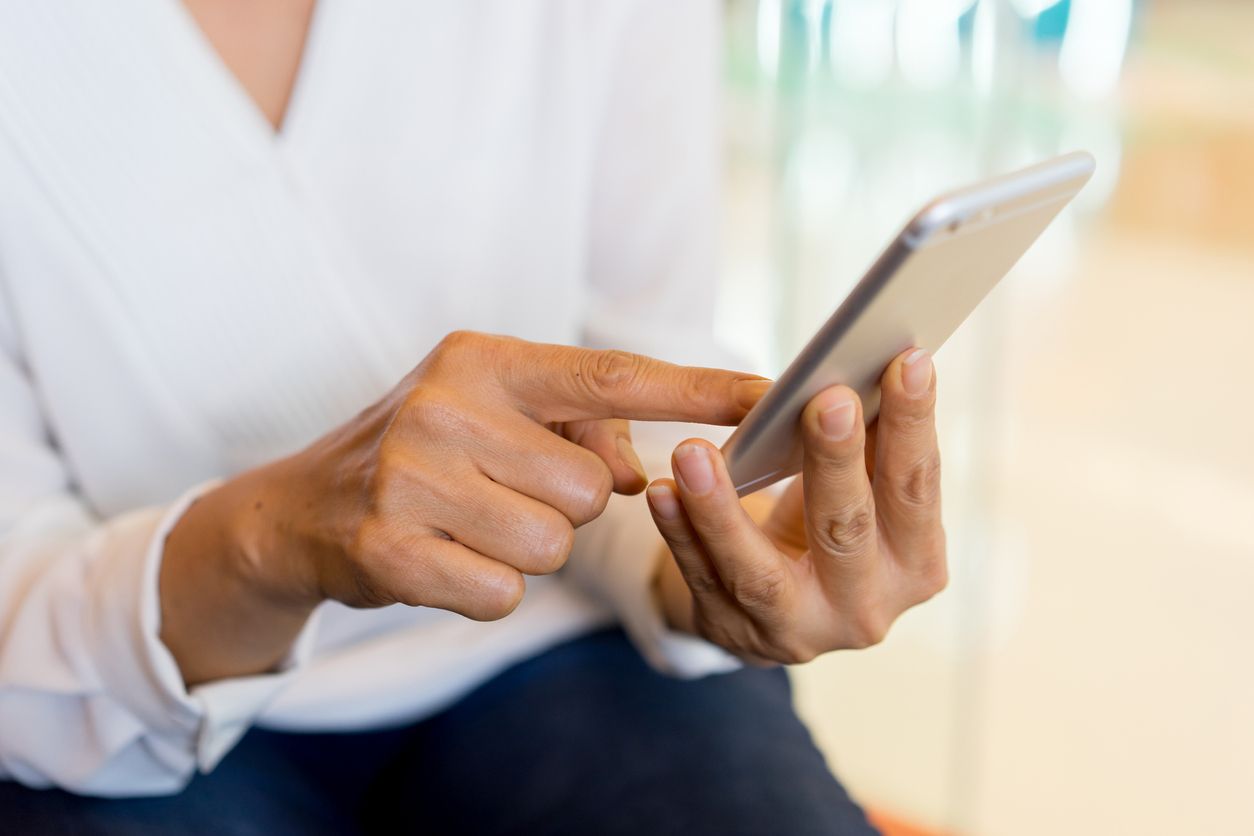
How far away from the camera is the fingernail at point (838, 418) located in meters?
0.41

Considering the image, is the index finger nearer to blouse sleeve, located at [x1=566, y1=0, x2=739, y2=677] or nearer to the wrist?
the wrist

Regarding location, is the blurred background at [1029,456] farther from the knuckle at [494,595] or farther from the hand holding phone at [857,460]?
the knuckle at [494,595]

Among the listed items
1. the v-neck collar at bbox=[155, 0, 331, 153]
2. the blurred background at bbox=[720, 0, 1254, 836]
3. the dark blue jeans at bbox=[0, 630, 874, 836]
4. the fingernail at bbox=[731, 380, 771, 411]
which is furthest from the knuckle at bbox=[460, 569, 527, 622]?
the blurred background at bbox=[720, 0, 1254, 836]

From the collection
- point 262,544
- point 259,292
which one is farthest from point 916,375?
point 259,292

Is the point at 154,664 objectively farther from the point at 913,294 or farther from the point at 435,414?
the point at 913,294

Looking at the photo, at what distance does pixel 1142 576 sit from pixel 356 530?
4.19 feet

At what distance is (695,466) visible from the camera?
42cm

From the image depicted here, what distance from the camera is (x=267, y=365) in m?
0.68

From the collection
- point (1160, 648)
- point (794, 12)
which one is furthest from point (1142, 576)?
point (794, 12)

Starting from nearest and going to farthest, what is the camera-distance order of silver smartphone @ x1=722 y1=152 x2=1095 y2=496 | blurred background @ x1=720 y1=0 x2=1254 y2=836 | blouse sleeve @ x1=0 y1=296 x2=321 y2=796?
silver smartphone @ x1=722 y1=152 x2=1095 y2=496, blouse sleeve @ x1=0 y1=296 x2=321 y2=796, blurred background @ x1=720 y1=0 x2=1254 y2=836

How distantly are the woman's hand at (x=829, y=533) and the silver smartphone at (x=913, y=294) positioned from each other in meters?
0.01

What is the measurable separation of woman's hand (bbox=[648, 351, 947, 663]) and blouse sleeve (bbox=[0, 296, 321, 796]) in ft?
0.73

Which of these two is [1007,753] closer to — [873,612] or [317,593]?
[873,612]

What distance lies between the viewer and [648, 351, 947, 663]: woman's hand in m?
0.43
